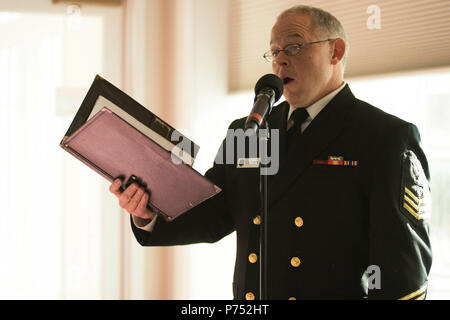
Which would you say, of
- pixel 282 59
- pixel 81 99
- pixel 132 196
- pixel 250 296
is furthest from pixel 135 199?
pixel 81 99

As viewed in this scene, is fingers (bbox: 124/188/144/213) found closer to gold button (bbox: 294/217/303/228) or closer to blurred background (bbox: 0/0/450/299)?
gold button (bbox: 294/217/303/228)

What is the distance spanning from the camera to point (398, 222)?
108 cm

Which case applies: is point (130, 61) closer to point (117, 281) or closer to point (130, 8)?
point (130, 8)

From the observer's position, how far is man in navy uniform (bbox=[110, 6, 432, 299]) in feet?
3.60

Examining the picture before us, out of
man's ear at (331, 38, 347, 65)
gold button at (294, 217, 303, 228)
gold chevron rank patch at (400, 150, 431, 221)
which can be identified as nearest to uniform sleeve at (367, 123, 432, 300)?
gold chevron rank patch at (400, 150, 431, 221)

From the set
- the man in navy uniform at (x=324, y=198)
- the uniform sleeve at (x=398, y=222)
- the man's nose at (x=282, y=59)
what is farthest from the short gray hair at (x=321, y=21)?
the uniform sleeve at (x=398, y=222)

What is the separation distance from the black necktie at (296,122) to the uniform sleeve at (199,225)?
270mm

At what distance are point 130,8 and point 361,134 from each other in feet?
5.76

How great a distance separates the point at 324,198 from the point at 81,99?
169 centimetres

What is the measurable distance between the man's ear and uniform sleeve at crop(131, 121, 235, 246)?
0.47 meters

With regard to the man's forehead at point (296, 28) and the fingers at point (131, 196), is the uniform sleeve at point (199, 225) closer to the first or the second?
the fingers at point (131, 196)

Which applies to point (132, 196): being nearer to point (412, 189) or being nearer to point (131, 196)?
point (131, 196)

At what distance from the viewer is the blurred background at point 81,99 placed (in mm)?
2334
